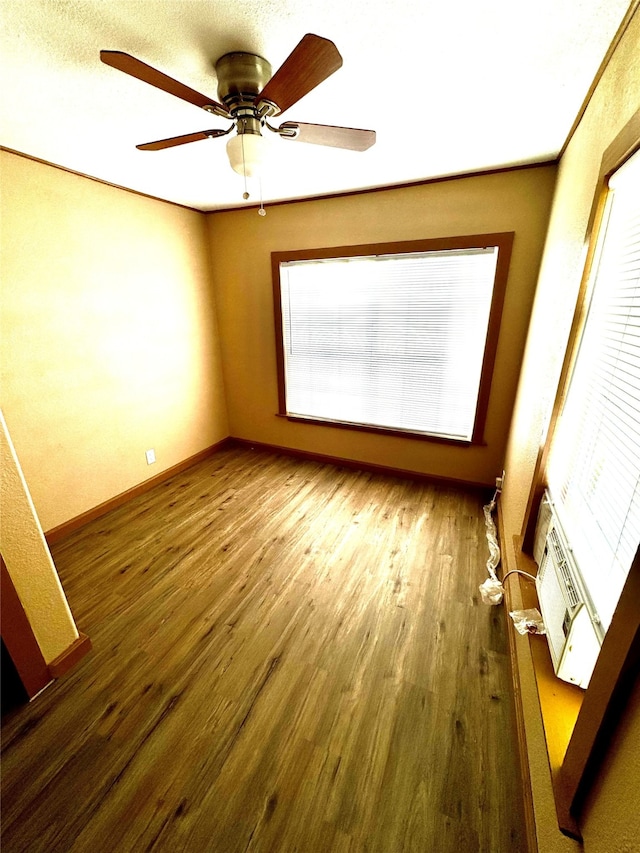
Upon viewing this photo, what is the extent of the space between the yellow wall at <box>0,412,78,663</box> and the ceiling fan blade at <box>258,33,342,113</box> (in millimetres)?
1454

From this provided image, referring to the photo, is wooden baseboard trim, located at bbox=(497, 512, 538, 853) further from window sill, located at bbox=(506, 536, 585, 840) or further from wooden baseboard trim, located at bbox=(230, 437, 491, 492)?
wooden baseboard trim, located at bbox=(230, 437, 491, 492)

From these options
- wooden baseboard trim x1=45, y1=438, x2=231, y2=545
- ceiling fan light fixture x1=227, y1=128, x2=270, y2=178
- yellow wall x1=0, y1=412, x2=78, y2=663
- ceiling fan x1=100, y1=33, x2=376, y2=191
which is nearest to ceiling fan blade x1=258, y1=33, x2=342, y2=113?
ceiling fan x1=100, y1=33, x2=376, y2=191

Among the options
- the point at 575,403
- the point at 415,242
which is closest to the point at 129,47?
the point at 415,242

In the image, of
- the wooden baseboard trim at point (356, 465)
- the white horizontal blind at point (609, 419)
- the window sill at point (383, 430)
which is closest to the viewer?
the white horizontal blind at point (609, 419)

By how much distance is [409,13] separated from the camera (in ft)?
3.37

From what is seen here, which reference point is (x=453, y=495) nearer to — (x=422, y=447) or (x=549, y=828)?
(x=422, y=447)

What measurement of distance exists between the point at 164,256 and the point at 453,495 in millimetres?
3280

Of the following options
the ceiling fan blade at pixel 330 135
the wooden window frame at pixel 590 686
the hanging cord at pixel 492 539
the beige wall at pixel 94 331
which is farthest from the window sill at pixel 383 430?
the ceiling fan blade at pixel 330 135

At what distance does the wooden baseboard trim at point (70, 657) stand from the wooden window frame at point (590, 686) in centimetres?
186

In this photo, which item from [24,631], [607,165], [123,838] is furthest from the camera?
[24,631]

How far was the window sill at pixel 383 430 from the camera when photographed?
2794mm

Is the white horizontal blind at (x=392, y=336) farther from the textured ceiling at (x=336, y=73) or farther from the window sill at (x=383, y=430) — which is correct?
the textured ceiling at (x=336, y=73)

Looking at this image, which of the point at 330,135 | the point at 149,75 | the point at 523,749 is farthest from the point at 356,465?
the point at 149,75

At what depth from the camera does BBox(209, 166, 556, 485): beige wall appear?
2.27 meters
